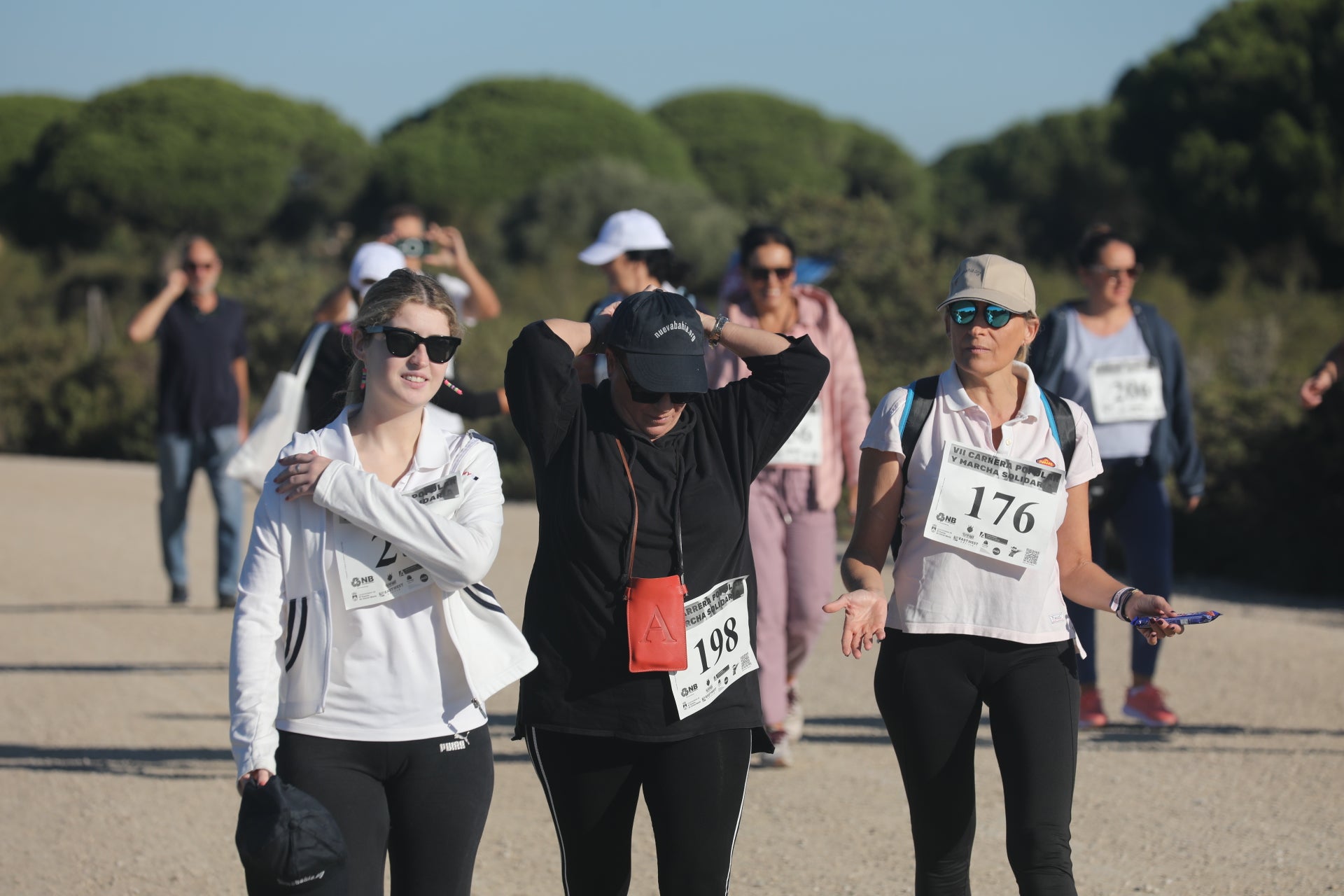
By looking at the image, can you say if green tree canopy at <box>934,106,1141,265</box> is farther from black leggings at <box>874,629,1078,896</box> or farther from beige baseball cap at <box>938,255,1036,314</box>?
black leggings at <box>874,629,1078,896</box>

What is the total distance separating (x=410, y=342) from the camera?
3.29m

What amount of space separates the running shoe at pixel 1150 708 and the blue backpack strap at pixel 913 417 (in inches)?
143

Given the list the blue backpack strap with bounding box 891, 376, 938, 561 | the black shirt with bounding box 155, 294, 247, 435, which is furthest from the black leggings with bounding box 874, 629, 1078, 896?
the black shirt with bounding box 155, 294, 247, 435

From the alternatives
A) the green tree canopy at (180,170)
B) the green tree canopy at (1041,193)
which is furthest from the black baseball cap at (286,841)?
the green tree canopy at (180,170)

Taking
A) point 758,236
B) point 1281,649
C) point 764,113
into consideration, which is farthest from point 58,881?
point 764,113

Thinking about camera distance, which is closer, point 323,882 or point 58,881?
point 323,882

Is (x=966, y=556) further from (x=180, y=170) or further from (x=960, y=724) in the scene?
(x=180, y=170)

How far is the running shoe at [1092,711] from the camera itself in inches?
275

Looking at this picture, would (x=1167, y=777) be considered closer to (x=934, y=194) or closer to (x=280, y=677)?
(x=280, y=677)

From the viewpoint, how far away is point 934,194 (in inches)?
2739

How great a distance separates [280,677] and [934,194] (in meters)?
68.7

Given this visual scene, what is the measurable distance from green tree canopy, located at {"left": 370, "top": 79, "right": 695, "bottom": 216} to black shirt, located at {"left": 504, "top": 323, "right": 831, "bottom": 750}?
60824 mm

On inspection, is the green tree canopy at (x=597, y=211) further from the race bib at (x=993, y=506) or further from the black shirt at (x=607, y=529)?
the black shirt at (x=607, y=529)

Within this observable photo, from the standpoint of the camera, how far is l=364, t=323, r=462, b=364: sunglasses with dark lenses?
3.29 m
